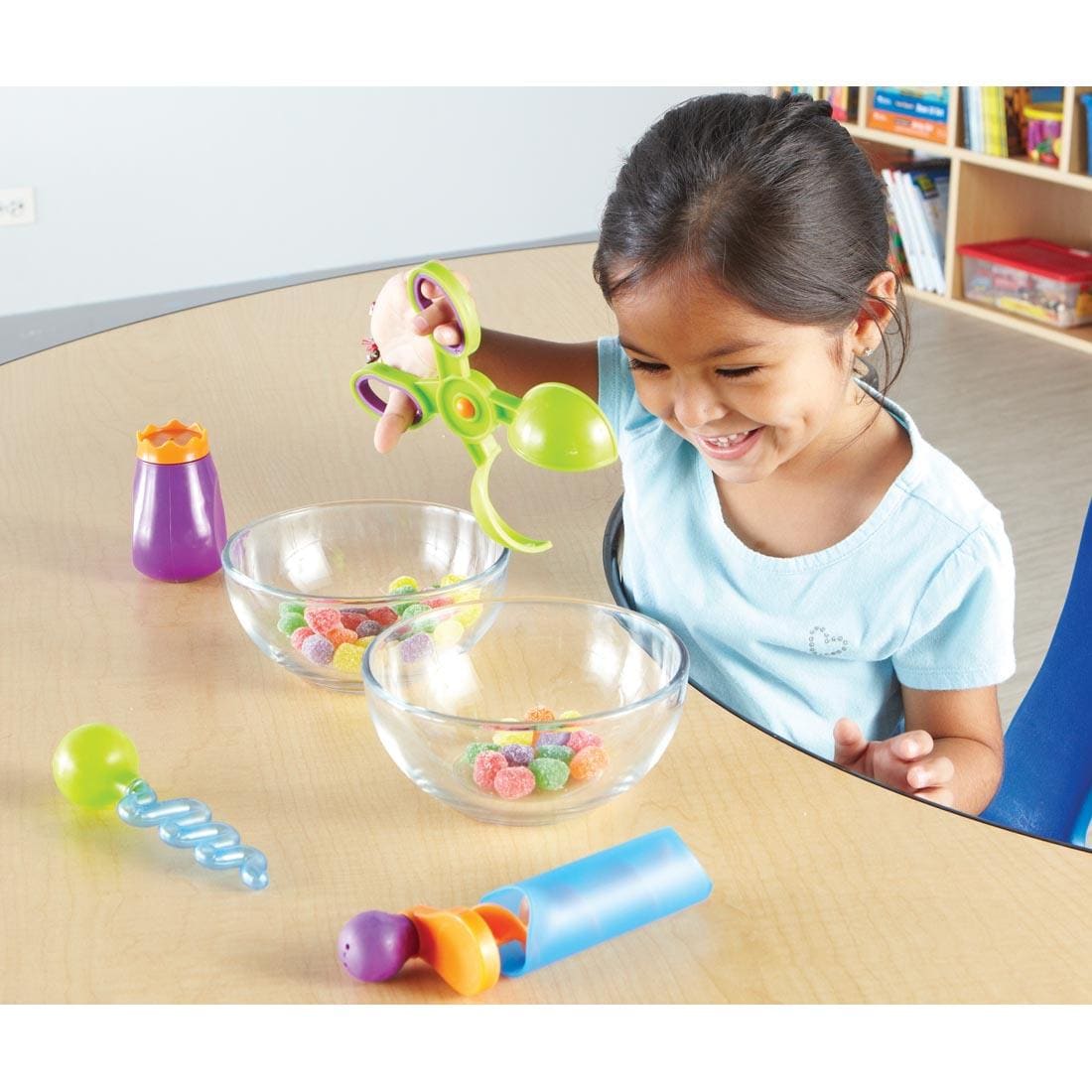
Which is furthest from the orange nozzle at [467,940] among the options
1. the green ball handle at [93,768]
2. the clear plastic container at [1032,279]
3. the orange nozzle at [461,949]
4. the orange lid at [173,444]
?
the clear plastic container at [1032,279]

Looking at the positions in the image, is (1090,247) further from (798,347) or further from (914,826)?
(914,826)

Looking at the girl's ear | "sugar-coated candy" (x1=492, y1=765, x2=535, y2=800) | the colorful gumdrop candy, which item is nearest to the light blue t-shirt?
the girl's ear

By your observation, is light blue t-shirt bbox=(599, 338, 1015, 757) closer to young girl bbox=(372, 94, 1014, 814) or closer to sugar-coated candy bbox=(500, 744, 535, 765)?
young girl bbox=(372, 94, 1014, 814)

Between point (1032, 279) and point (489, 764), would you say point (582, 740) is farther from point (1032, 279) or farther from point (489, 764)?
point (1032, 279)

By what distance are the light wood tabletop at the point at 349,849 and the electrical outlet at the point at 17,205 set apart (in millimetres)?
2905

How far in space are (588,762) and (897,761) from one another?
23cm

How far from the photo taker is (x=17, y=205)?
389 centimetres

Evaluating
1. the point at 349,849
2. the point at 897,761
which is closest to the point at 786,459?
the point at 897,761

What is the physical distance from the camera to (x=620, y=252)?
1.03 metres

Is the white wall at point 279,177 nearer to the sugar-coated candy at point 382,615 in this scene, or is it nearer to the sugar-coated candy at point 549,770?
the sugar-coated candy at point 382,615

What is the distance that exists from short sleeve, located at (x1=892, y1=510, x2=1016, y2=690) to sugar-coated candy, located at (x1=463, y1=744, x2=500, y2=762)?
16.8 inches

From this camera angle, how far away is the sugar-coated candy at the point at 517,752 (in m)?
0.83

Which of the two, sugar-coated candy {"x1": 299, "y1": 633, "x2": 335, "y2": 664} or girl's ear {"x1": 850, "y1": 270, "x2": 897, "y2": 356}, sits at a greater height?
girl's ear {"x1": 850, "y1": 270, "x2": 897, "y2": 356}

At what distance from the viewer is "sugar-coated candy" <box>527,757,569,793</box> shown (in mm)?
833
